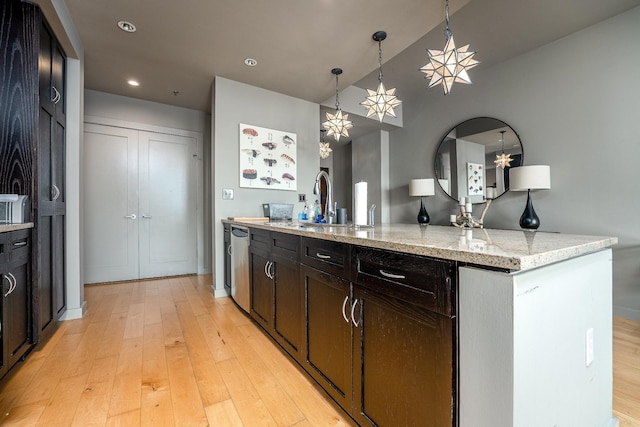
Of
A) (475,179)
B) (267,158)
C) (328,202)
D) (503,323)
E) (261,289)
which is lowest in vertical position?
(261,289)

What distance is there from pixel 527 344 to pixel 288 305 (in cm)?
130

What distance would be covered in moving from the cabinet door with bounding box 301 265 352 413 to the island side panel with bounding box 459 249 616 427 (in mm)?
546

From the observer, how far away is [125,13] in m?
2.26

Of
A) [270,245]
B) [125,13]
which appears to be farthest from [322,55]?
[270,245]

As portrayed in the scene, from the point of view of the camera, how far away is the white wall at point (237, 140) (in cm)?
329

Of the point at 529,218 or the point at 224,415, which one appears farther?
the point at 529,218

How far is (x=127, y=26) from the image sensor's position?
Answer: 2.42 meters

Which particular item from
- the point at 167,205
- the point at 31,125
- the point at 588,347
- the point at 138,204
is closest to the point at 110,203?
the point at 138,204

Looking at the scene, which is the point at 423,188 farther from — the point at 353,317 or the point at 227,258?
the point at 353,317

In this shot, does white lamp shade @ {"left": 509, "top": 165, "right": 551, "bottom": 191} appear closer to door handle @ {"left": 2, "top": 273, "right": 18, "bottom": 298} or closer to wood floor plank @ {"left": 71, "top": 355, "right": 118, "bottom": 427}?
wood floor plank @ {"left": 71, "top": 355, "right": 118, "bottom": 427}

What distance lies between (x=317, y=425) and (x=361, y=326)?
55 centimetres

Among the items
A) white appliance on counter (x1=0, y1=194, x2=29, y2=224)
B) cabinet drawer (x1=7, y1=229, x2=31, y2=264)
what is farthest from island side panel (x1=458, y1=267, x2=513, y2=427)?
white appliance on counter (x1=0, y1=194, x2=29, y2=224)

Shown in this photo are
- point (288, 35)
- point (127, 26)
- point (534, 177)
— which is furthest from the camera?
point (534, 177)

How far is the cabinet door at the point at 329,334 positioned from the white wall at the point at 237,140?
6.82ft
